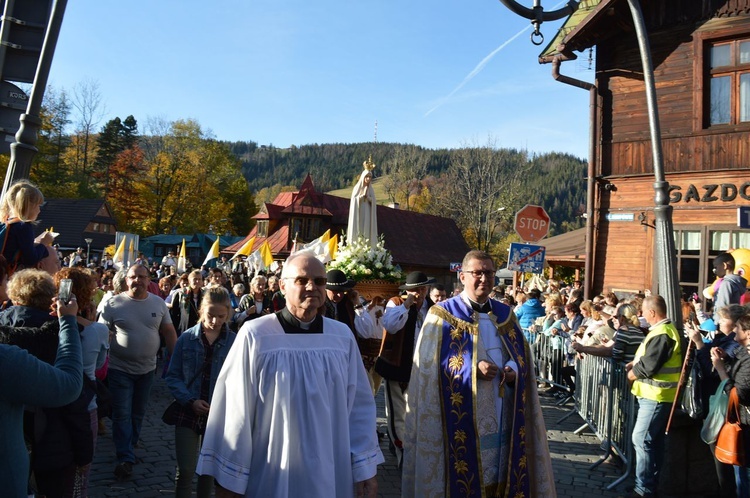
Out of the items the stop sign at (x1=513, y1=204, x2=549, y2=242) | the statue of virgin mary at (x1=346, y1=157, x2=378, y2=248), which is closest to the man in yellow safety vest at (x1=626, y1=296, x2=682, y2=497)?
the stop sign at (x1=513, y1=204, x2=549, y2=242)

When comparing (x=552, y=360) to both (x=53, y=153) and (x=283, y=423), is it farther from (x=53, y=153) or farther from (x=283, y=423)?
(x=53, y=153)

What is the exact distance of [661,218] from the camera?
270 inches

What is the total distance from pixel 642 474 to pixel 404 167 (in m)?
62.8

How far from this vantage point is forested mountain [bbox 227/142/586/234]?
6656 centimetres

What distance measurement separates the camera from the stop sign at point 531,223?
35.1ft

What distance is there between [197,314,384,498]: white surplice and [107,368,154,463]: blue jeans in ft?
11.1

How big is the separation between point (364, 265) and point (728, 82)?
1034 cm

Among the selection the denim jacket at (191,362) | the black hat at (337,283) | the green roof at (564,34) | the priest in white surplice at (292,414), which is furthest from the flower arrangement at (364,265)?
the green roof at (564,34)

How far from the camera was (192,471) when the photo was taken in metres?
4.84

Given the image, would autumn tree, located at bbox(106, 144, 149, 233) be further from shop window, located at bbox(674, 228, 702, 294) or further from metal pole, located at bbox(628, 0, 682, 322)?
metal pole, located at bbox(628, 0, 682, 322)

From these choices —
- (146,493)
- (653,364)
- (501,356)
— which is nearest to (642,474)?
(653,364)

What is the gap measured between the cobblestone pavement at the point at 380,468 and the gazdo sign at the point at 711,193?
25.1ft

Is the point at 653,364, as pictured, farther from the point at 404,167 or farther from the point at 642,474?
the point at 404,167

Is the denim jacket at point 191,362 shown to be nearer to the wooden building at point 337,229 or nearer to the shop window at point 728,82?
the shop window at point 728,82
